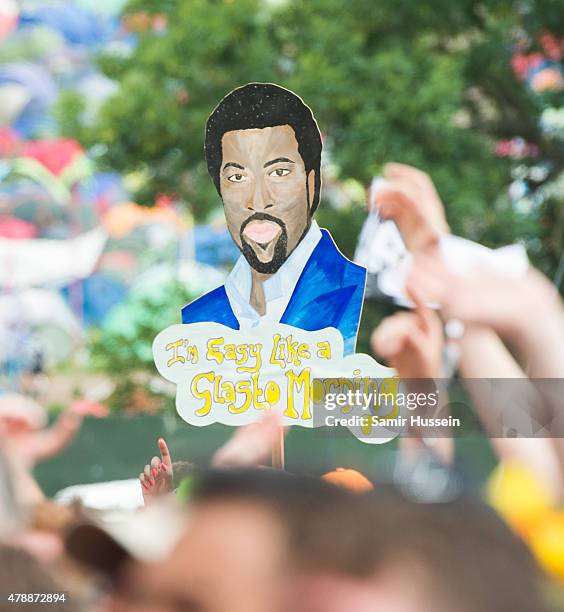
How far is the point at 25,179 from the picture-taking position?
464cm

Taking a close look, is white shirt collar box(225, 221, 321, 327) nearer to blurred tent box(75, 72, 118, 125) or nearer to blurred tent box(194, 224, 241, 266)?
blurred tent box(194, 224, 241, 266)

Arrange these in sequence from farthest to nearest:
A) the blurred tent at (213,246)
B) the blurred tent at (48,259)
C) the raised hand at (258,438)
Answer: the blurred tent at (48,259) → the blurred tent at (213,246) → the raised hand at (258,438)

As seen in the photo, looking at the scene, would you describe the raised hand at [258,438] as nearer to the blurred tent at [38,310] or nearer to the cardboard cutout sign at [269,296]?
the cardboard cutout sign at [269,296]

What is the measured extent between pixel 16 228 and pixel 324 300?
2817mm

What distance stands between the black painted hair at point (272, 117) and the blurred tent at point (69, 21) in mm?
3632

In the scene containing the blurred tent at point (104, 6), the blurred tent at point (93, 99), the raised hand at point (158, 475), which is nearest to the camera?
the raised hand at point (158, 475)

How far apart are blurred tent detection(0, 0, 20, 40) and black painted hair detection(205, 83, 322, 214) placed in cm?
348

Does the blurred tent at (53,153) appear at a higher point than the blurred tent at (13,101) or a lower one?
lower

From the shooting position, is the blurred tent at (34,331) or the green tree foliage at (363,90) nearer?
the green tree foliage at (363,90)

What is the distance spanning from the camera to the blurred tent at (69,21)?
5539 mm

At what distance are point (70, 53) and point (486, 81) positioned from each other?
2.91m

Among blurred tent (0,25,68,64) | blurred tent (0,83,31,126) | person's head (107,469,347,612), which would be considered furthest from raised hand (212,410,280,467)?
blurred tent (0,25,68,64)

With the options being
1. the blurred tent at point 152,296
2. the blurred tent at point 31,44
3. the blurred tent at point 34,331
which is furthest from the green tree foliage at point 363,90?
the blurred tent at point 31,44

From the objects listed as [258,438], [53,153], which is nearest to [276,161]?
[258,438]
